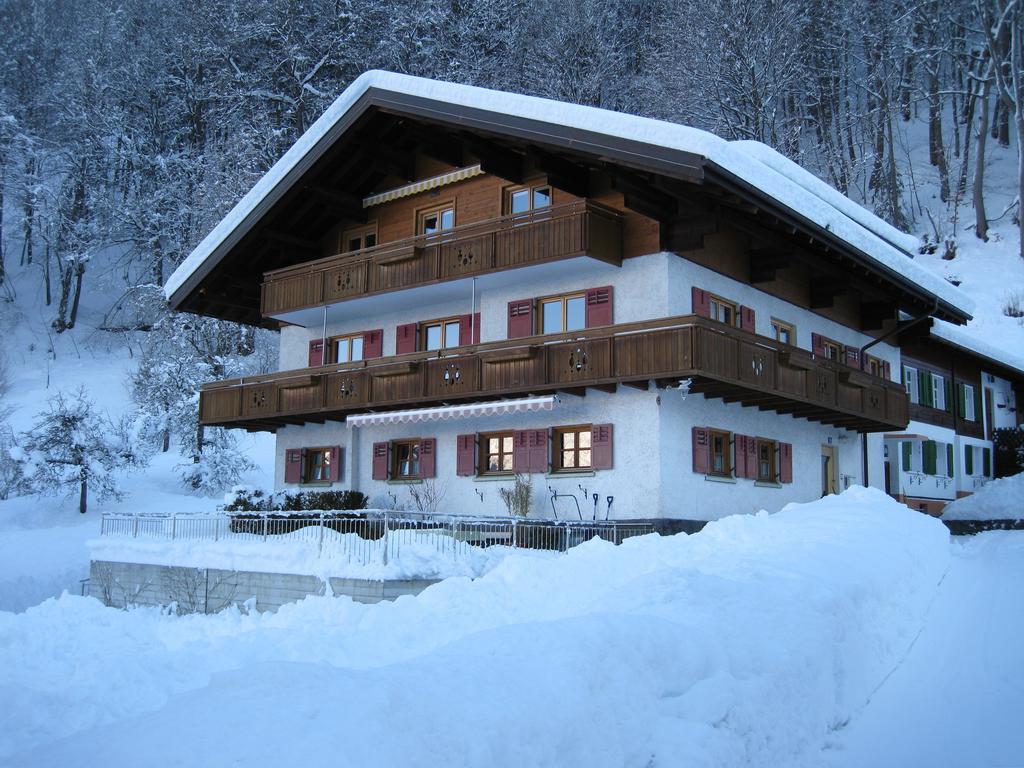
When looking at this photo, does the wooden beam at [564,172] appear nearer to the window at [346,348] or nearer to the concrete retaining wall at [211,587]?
the window at [346,348]

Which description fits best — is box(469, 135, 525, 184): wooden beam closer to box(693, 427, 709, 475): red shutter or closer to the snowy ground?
box(693, 427, 709, 475): red shutter

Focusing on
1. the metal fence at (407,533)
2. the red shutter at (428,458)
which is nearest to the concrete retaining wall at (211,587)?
the metal fence at (407,533)

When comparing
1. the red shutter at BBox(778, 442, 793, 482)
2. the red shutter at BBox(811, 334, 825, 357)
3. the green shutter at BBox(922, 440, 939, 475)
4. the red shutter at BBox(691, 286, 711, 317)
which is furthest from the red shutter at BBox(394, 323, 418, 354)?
the green shutter at BBox(922, 440, 939, 475)

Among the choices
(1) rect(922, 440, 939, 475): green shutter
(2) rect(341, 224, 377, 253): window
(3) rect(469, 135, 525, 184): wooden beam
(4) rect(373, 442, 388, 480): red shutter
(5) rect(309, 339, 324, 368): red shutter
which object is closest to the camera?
(3) rect(469, 135, 525, 184): wooden beam

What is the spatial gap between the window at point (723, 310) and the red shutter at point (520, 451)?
5.01m

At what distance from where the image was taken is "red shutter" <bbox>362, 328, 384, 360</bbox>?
25.8 meters

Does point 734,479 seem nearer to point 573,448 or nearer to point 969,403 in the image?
point 573,448

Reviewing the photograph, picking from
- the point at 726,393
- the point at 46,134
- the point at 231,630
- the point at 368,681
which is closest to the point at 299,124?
the point at 46,134

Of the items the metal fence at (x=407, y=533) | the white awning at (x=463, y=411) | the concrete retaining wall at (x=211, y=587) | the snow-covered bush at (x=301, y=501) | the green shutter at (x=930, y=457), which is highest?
the white awning at (x=463, y=411)

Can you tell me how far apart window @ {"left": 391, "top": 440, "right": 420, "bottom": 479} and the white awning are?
0.90 meters

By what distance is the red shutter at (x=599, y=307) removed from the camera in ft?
69.1

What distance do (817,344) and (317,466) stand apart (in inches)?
552

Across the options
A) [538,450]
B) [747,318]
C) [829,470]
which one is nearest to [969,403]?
[829,470]

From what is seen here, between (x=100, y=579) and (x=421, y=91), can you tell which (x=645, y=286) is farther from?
(x=100, y=579)
